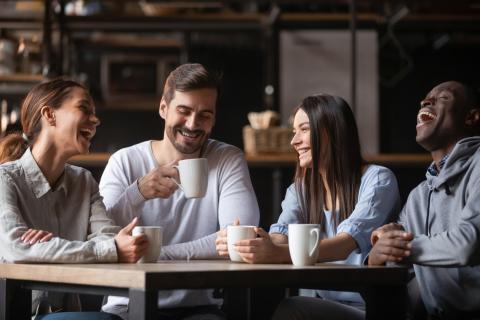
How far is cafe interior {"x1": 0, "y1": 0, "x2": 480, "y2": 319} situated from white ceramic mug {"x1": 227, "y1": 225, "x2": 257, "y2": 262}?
2597 millimetres

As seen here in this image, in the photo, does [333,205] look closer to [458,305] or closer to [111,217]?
[458,305]

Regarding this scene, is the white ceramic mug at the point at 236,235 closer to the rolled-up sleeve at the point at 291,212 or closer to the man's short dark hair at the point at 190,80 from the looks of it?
the rolled-up sleeve at the point at 291,212

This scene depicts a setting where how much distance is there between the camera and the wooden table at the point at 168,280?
1.67 meters

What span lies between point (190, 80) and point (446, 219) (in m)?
0.88

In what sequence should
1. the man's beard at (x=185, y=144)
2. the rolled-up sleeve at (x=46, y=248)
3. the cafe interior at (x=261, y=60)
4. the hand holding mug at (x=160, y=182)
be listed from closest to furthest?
the rolled-up sleeve at (x=46, y=248) → the hand holding mug at (x=160, y=182) → the man's beard at (x=185, y=144) → the cafe interior at (x=261, y=60)

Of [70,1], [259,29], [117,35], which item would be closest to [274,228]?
[259,29]

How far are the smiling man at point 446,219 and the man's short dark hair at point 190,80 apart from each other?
655 millimetres

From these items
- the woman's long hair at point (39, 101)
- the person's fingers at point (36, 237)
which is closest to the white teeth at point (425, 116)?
the woman's long hair at point (39, 101)

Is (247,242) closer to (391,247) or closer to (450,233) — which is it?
(391,247)

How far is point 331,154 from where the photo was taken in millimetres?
2467

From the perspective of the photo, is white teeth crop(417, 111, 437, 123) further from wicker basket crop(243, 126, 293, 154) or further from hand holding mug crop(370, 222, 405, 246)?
wicker basket crop(243, 126, 293, 154)

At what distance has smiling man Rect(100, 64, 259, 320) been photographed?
2477 millimetres

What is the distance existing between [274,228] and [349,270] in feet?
2.01

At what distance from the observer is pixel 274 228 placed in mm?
2432
